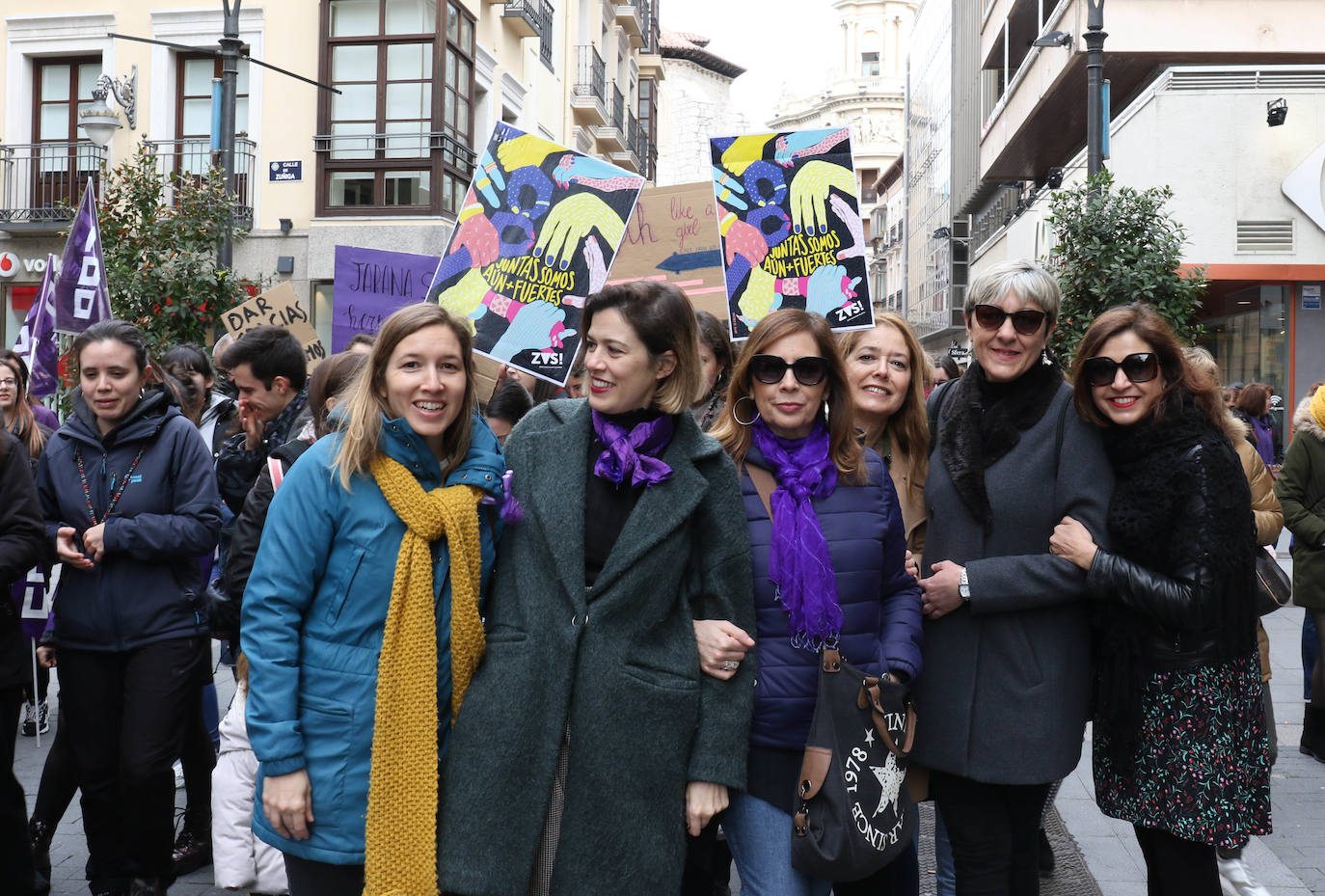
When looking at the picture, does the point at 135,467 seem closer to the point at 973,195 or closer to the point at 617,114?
the point at 617,114

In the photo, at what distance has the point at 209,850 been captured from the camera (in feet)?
16.4

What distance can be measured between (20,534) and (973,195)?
1443 inches

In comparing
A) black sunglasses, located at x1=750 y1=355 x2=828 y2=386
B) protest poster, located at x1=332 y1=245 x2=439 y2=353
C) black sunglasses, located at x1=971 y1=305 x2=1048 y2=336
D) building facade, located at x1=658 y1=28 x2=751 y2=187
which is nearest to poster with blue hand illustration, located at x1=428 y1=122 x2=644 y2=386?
protest poster, located at x1=332 y1=245 x2=439 y2=353

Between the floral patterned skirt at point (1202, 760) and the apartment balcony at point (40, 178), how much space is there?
19.9m

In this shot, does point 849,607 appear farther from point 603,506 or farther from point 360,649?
point 360,649

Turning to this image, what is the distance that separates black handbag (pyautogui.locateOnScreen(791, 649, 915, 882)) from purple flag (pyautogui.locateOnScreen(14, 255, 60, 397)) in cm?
775

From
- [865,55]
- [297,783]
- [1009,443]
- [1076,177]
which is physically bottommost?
[297,783]

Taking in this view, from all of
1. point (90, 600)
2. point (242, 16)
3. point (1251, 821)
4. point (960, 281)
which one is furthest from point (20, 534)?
point (960, 281)

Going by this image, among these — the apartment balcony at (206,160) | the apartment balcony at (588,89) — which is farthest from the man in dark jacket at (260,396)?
the apartment balcony at (588,89)

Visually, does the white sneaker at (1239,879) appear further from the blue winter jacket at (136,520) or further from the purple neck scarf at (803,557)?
the blue winter jacket at (136,520)

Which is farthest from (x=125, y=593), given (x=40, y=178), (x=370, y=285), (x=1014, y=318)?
(x=40, y=178)

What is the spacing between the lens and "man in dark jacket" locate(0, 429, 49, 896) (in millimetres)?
4137

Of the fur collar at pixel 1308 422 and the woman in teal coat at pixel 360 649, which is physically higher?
the fur collar at pixel 1308 422

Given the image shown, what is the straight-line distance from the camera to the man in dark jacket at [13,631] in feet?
13.6
